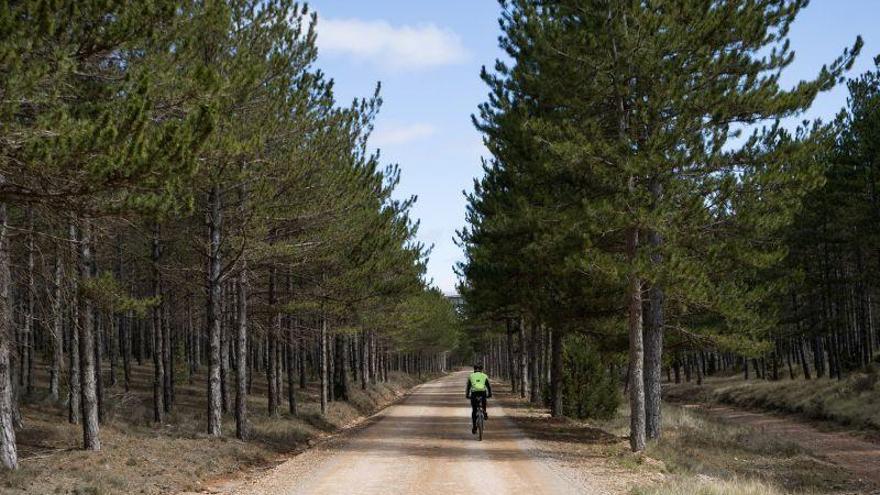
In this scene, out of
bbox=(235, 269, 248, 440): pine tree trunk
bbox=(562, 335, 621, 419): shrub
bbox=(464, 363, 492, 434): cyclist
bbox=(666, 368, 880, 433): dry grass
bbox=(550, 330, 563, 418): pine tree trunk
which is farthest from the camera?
bbox=(666, 368, 880, 433): dry grass

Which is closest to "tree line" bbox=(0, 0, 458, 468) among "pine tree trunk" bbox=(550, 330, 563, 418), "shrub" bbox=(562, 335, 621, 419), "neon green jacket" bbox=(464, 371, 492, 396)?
"neon green jacket" bbox=(464, 371, 492, 396)

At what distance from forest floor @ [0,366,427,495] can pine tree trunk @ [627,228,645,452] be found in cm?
871

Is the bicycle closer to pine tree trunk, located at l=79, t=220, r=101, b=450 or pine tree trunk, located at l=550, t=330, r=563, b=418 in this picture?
pine tree trunk, located at l=550, t=330, r=563, b=418

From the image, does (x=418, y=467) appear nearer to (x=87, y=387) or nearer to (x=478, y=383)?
(x=478, y=383)

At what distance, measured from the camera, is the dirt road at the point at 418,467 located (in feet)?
39.3

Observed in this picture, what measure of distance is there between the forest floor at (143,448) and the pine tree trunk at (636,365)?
871 centimetres

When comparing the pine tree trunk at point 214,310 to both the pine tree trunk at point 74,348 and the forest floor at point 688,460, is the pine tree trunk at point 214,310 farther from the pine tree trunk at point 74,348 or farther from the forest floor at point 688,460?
the forest floor at point 688,460

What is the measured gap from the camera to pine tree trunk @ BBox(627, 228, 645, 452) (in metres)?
17.1

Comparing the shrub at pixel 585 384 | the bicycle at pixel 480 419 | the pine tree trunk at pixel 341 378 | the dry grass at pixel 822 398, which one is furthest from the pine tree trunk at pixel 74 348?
the dry grass at pixel 822 398

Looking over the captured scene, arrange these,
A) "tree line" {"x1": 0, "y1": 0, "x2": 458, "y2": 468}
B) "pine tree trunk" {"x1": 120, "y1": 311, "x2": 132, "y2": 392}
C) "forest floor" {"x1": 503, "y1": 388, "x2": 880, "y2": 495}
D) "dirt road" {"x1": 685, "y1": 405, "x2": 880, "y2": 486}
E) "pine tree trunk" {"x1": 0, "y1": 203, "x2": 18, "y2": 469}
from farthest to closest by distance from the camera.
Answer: "pine tree trunk" {"x1": 120, "y1": 311, "x2": 132, "y2": 392} < "dirt road" {"x1": 685, "y1": 405, "x2": 880, "y2": 486} < "forest floor" {"x1": 503, "y1": 388, "x2": 880, "y2": 495} < "pine tree trunk" {"x1": 0, "y1": 203, "x2": 18, "y2": 469} < "tree line" {"x1": 0, "y1": 0, "x2": 458, "y2": 468}

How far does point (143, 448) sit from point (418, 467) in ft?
19.4

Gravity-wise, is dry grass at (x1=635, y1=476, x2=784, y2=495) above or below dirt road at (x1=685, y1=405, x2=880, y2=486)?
above

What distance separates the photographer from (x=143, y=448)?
15.1m

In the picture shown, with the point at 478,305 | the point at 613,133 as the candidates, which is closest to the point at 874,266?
the point at 478,305
